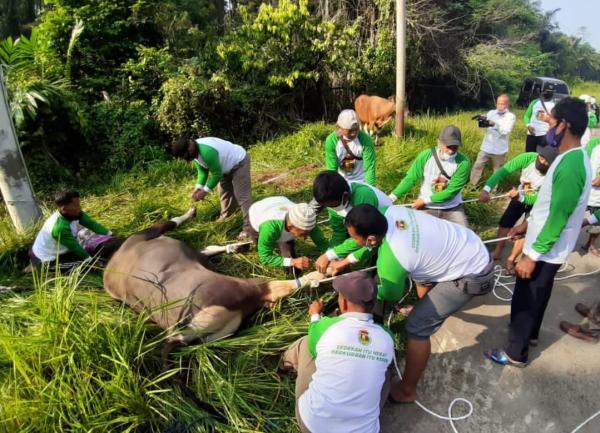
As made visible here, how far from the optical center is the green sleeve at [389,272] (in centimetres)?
263

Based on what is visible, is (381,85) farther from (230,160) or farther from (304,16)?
(230,160)

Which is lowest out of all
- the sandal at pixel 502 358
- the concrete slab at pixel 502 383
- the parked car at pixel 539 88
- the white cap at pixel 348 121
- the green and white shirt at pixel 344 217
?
the parked car at pixel 539 88

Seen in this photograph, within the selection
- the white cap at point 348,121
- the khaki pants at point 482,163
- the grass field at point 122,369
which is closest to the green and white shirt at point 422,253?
the grass field at point 122,369

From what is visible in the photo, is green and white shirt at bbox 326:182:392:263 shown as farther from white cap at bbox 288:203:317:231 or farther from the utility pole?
the utility pole

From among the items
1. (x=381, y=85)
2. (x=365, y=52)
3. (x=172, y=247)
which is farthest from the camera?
(x=381, y=85)

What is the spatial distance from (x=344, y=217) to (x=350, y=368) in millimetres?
1410

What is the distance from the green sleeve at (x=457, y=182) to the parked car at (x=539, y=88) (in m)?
13.1

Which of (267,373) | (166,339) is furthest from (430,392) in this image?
(166,339)

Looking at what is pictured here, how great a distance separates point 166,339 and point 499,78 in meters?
20.2

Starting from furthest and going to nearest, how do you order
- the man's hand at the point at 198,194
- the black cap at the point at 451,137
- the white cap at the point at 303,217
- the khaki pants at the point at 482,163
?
the khaki pants at the point at 482,163 < the man's hand at the point at 198,194 < the black cap at the point at 451,137 < the white cap at the point at 303,217

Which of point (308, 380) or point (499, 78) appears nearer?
point (308, 380)

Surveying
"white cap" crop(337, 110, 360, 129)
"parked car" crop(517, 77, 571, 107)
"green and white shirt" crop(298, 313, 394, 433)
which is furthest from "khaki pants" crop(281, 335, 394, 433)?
"parked car" crop(517, 77, 571, 107)

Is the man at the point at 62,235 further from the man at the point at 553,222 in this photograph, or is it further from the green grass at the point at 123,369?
the man at the point at 553,222

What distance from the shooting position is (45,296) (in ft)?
9.54
